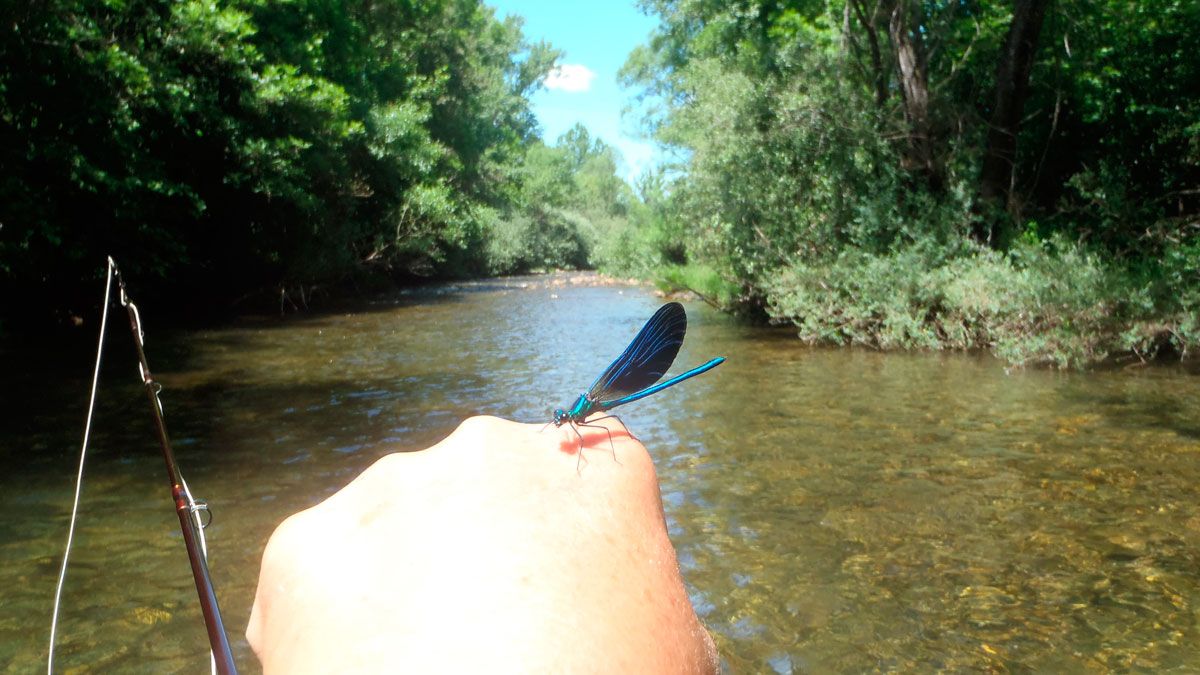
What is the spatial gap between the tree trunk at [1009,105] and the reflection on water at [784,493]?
3.71 meters

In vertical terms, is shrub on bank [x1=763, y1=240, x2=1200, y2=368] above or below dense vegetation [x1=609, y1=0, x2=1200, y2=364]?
below

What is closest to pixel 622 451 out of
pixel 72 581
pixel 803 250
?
pixel 72 581

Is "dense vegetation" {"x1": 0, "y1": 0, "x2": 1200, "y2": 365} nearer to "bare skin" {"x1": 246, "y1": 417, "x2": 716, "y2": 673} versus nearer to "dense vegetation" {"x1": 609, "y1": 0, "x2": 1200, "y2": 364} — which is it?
"dense vegetation" {"x1": 609, "y1": 0, "x2": 1200, "y2": 364}

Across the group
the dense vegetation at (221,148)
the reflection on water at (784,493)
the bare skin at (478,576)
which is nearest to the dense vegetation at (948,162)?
the reflection on water at (784,493)

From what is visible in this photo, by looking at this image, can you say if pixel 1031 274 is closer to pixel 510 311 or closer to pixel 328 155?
pixel 510 311

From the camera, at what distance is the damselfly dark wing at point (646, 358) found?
61.1 inches

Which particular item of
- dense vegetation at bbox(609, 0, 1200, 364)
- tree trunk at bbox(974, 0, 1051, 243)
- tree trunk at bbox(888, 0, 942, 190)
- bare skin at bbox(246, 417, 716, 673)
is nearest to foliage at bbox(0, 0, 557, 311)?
dense vegetation at bbox(609, 0, 1200, 364)

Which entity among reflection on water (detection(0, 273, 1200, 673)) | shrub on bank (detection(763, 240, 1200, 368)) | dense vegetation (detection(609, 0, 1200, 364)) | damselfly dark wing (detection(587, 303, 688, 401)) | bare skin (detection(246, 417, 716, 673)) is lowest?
reflection on water (detection(0, 273, 1200, 673))

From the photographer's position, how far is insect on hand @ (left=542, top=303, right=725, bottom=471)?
1.51m

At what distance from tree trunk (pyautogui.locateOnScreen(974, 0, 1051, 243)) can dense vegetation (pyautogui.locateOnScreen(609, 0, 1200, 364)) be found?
0.03 m

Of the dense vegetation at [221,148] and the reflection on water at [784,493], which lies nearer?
the reflection on water at [784,493]

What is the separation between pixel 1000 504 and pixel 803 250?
33.6ft

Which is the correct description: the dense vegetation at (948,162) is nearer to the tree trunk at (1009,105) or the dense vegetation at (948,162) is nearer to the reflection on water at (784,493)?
the tree trunk at (1009,105)

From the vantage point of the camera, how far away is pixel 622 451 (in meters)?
1.05
